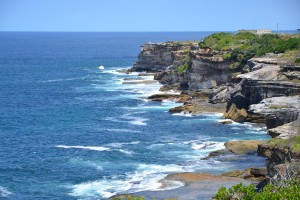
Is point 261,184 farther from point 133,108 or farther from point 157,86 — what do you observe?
point 157,86

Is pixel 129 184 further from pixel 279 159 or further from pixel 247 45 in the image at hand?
pixel 247 45

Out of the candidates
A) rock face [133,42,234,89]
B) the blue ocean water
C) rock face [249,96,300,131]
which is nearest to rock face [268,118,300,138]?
rock face [249,96,300,131]

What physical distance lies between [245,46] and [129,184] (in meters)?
65.8

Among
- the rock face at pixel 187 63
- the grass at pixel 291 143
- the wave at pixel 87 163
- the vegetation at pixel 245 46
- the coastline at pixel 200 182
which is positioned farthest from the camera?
the rock face at pixel 187 63

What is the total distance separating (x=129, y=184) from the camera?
60.1 meters

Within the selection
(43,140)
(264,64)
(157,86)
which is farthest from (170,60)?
(43,140)

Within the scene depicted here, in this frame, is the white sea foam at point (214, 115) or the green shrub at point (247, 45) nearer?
the white sea foam at point (214, 115)

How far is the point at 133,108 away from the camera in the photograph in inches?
4218

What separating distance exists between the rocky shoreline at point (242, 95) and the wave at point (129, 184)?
6.95 ft

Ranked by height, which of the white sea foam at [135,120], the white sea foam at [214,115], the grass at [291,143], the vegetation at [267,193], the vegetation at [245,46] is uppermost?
the vegetation at [245,46]

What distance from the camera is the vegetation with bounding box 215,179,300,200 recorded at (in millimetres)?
34719

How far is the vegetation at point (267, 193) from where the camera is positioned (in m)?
34.7

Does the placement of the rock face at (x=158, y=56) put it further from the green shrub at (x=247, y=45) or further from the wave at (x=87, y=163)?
the wave at (x=87, y=163)

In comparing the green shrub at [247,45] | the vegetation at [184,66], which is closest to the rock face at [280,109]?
the green shrub at [247,45]
